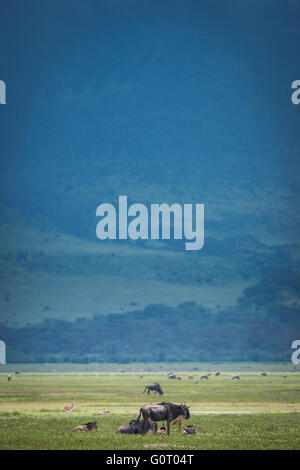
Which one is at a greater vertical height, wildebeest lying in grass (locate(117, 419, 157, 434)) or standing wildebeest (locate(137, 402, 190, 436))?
standing wildebeest (locate(137, 402, 190, 436))

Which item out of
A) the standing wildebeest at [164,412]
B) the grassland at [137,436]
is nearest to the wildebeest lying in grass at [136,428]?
the grassland at [137,436]

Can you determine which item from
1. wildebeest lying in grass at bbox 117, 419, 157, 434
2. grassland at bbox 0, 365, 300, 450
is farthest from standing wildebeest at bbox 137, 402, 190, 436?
wildebeest lying in grass at bbox 117, 419, 157, 434

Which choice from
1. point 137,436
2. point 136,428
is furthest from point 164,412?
point 136,428

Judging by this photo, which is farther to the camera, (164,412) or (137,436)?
(137,436)

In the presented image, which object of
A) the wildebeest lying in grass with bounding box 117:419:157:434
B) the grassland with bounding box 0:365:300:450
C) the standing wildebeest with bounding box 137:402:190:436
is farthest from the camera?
the wildebeest lying in grass with bounding box 117:419:157:434

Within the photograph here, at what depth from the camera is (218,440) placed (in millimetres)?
39094

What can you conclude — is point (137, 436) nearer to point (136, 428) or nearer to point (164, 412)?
point (136, 428)

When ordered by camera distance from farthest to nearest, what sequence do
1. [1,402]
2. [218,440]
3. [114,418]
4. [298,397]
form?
[298,397]
[1,402]
[114,418]
[218,440]

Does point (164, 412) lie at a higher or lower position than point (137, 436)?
higher

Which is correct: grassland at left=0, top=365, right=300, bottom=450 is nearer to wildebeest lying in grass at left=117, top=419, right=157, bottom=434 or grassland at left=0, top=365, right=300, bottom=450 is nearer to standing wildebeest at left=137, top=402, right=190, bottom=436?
wildebeest lying in grass at left=117, top=419, right=157, bottom=434

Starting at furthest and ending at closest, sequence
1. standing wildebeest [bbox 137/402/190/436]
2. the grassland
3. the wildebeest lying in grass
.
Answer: the wildebeest lying in grass, the grassland, standing wildebeest [bbox 137/402/190/436]
